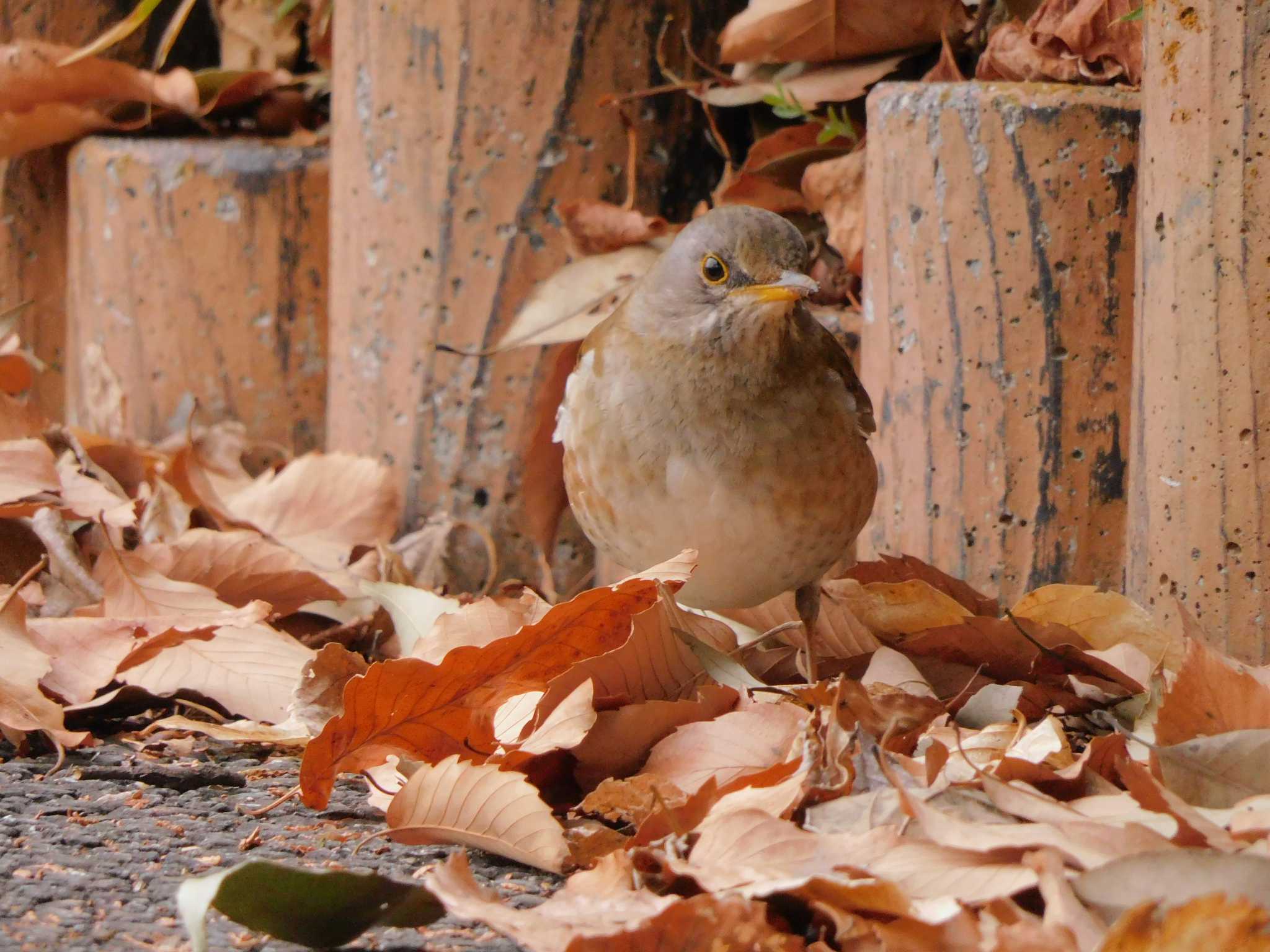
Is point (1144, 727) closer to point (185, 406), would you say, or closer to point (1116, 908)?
point (1116, 908)

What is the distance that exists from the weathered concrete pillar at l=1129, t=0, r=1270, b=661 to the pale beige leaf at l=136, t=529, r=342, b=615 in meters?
1.65

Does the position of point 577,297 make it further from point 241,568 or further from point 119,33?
point 119,33

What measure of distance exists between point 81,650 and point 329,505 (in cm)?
107

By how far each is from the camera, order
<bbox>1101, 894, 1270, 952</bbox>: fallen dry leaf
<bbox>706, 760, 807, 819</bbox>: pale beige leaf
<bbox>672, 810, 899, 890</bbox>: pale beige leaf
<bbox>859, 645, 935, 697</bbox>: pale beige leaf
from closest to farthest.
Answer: <bbox>1101, 894, 1270, 952</bbox>: fallen dry leaf < <bbox>672, 810, 899, 890</bbox>: pale beige leaf < <bbox>706, 760, 807, 819</bbox>: pale beige leaf < <bbox>859, 645, 935, 697</bbox>: pale beige leaf

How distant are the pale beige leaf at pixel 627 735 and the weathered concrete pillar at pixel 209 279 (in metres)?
2.37

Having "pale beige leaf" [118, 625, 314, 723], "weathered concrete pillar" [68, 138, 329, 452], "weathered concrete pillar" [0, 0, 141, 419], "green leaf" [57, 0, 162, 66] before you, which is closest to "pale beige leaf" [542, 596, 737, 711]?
"pale beige leaf" [118, 625, 314, 723]

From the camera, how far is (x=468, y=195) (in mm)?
3572

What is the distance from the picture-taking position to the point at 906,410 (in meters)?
2.91

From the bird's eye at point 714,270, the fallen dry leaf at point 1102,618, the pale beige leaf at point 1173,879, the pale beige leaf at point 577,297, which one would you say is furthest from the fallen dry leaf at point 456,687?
the pale beige leaf at point 577,297

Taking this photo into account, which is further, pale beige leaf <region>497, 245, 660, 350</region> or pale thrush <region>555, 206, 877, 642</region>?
pale beige leaf <region>497, 245, 660, 350</region>

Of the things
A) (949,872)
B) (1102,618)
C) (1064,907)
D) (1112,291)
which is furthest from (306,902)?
(1112,291)

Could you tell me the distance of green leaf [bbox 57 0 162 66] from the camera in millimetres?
3730

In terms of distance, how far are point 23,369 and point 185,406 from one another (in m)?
0.48

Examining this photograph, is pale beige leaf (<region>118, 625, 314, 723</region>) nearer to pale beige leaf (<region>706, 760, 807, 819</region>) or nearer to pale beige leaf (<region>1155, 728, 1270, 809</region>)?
pale beige leaf (<region>706, 760, 807, 819</region>)
